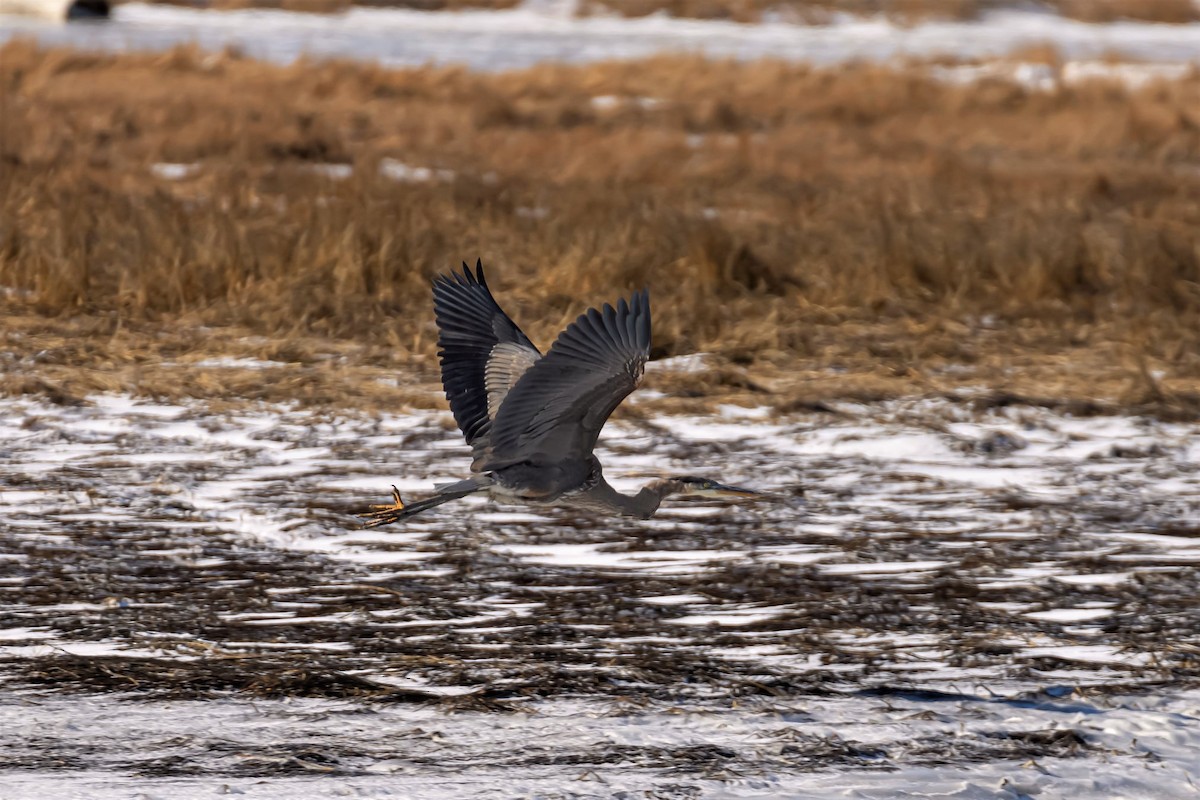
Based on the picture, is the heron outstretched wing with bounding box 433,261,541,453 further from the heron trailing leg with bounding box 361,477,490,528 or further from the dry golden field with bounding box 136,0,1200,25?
the dry golden field with bounding box 136,0,1200,25

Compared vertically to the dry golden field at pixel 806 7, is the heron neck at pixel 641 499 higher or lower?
lower

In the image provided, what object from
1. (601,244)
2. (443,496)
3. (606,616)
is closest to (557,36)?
(601,244)

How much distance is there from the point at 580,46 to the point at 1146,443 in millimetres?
21788

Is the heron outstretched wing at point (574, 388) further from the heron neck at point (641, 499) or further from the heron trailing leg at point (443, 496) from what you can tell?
the heron neck at point (641, 499)

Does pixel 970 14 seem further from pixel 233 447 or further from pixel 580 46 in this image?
pixel 233 447

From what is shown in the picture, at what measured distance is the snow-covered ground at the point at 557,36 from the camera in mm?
26875

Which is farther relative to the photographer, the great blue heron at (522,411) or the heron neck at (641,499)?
the heron neck at (641,499)

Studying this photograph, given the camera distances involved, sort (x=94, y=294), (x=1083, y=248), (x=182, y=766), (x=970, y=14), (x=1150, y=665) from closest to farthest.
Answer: (x=182, y=766) → (x=1150, y=665) → (x=94, y=294) → (x=1083, y=248) → (x=970, y=14)

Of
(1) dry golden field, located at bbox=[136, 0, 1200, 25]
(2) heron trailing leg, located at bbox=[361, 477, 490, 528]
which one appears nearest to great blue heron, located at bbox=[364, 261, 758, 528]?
(2) heron trailing leg, located at bbox=[361, 477, 490, 528]

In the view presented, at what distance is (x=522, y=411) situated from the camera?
17.4 ft

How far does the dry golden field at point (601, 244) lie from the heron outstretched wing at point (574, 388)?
3.25 metres

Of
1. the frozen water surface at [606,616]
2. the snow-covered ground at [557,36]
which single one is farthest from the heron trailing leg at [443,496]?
the snow-covered ground at [557,36]

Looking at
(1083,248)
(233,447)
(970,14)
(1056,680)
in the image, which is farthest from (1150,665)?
(970,14)

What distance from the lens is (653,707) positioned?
4.88 meters
